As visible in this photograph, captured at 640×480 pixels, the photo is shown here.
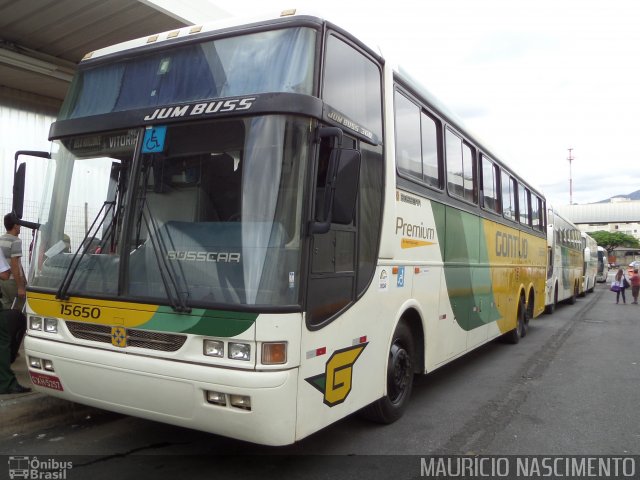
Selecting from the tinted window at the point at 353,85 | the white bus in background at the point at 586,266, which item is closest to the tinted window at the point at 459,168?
the tinted window at the point at 353,85

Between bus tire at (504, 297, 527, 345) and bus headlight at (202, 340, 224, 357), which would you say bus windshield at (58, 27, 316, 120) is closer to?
bus headlight at (202, 340, 224, 357)

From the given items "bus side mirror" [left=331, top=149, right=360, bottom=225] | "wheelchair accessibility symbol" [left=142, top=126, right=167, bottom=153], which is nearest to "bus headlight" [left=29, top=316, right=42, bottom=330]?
"wheelchair accessibility symbol" [left=142, top=126, right=167, bottom=153]

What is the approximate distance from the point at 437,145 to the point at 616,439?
354cm

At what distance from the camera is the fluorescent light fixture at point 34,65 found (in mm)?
8109

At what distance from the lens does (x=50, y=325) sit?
4273mm

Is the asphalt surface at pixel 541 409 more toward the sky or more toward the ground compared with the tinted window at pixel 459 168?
more toward the ground

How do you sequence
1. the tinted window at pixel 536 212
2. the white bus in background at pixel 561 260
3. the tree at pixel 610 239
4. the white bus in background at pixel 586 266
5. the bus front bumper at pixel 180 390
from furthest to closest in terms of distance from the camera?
the tree at pixel 610 239
the white bus in background at pixel 586 266
the white bus in background at pixel 561 260
the tinted window at pixel 536 212
the bus front bumper at pixel 180 390

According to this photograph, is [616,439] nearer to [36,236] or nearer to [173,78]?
[173,78]

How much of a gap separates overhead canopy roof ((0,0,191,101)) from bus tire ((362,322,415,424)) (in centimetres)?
542

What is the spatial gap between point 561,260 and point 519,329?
28.3 ft

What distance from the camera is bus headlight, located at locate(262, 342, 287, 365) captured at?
3422mm

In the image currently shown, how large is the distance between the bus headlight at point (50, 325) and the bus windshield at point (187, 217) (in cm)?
28

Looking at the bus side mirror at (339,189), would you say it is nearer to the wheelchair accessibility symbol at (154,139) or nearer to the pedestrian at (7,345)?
the wheelchair accessibility symbol at (154,139)

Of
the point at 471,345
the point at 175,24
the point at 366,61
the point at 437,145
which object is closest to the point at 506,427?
the point at 471,345
